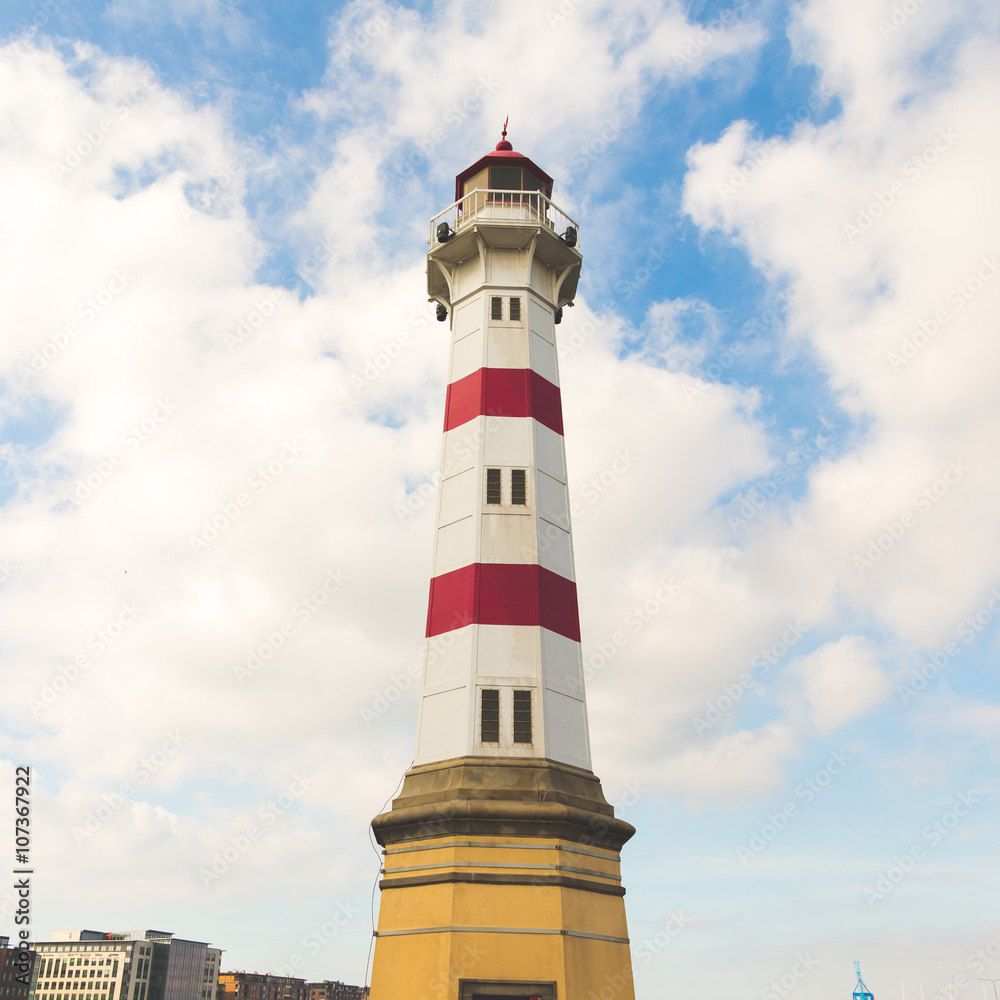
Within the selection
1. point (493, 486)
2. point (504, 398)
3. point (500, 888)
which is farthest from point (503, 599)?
point (500, 888)

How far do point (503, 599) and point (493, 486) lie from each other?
328cm

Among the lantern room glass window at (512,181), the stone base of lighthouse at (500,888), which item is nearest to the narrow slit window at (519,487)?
the stone base of lighthouse at (500,888)

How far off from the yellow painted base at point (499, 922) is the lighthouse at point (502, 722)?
3 centimetres

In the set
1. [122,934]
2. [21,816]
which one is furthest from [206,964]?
[21,816]

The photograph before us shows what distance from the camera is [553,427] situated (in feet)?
82.5

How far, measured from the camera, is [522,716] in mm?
20484

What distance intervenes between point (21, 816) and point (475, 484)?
1440cm

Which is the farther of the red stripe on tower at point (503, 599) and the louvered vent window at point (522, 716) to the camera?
the red stripe on tower at point (503, 599)

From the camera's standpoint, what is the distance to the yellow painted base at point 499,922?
17.8m

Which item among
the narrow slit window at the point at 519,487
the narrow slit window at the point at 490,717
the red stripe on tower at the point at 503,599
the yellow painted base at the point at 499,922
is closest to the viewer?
the yellow painted base at the point at 499,922

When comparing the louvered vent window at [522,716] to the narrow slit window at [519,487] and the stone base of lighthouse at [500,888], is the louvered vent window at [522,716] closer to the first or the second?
the stone base of lighthouse at [500,888]

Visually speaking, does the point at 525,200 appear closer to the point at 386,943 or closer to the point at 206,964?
the point at 386,943

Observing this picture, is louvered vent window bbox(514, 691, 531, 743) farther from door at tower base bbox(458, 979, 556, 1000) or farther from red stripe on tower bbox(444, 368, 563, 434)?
red stripe on tower bbox(444, 368, 563, 434)

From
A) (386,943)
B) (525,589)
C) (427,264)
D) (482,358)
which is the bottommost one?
(386,943)
